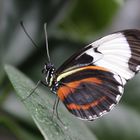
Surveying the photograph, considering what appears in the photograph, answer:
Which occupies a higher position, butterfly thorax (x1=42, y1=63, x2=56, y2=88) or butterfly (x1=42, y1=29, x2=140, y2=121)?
butterfly thorax (x1=42, y1=63, x2=56, y2=88)

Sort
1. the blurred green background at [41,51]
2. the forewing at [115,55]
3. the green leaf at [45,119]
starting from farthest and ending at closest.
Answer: the blurred green background at [41,51]
the forewing at [115,55]
the green leaf at [45,119]

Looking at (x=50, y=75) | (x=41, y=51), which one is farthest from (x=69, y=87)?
(x=41, y=51)

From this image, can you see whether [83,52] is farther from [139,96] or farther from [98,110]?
[139,96]

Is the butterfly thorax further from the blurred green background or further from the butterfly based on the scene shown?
the blurred green background

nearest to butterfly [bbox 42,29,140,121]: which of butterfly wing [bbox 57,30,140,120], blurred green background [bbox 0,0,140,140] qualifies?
butterfly wing [bbox 57,30,140,120]

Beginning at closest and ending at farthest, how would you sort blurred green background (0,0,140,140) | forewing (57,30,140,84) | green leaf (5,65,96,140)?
green leaf (5,65,96,140), forewing (57,30,140,84), blurred green background (0,0,140,140)

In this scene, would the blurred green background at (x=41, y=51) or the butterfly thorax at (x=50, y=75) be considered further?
the blurred green background at (x=41, y=51)

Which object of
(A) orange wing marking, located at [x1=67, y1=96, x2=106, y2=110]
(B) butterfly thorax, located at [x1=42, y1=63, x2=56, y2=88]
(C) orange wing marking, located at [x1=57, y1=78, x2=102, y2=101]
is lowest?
(A) orange wing marking, located at [x1=67, y1=96, x2=106, y2=110]

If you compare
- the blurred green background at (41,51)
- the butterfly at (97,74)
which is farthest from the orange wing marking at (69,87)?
the blurred green background at (41,51)

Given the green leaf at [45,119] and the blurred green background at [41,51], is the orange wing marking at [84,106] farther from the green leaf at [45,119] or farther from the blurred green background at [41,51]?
the blurred green background at [41,51]
